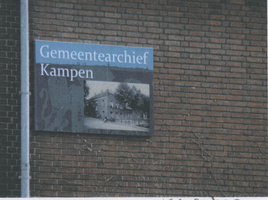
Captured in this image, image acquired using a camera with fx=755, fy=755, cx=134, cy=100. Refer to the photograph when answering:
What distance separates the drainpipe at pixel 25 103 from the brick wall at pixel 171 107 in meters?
0.17

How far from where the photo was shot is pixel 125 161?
11.2 m

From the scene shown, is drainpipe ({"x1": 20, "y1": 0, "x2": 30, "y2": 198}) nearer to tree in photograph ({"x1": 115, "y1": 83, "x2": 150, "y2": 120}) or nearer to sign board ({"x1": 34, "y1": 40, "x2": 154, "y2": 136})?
sign board ({"x1": 34, "y1": 40, "x2": 154, "y2": 136})

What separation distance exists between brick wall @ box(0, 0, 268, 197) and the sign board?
0.13 metres

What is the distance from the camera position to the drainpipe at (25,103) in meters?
10.6

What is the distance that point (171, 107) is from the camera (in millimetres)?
11539

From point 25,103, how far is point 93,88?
108 centimetres

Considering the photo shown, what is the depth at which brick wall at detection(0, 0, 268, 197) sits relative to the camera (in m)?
11.0
